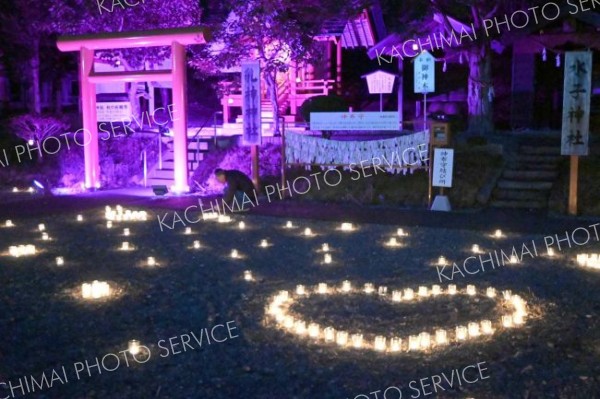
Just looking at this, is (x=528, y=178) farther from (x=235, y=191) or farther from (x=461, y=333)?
(x=461, y=333)

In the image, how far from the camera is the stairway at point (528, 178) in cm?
1218

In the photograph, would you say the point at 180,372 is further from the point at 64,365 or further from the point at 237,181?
the point at 237,181

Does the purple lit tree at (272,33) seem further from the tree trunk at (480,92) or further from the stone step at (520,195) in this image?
the stone step at (520,195)

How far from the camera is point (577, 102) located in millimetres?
10836

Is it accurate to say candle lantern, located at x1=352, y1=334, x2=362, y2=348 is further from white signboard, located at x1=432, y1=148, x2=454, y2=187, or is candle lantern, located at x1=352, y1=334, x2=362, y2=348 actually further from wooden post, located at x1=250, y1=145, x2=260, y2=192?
wooden post, located at x1=250, y1=145, x2=260, y2=192

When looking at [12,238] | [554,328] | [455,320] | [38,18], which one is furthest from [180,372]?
[38,18]

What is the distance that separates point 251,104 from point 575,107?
21.5 ft

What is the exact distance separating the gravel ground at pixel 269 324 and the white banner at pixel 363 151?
3.21 meters

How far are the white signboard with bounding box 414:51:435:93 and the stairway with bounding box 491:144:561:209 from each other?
289 cm

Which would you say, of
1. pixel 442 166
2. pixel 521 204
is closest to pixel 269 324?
pixel 442 166

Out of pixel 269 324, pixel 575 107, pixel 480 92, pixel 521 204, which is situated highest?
pixel 480 92

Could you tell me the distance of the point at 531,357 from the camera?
484 cm

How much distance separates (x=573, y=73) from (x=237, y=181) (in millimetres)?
6438

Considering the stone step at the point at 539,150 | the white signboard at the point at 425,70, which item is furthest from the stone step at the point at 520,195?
the white signboard at the point at 425,70
